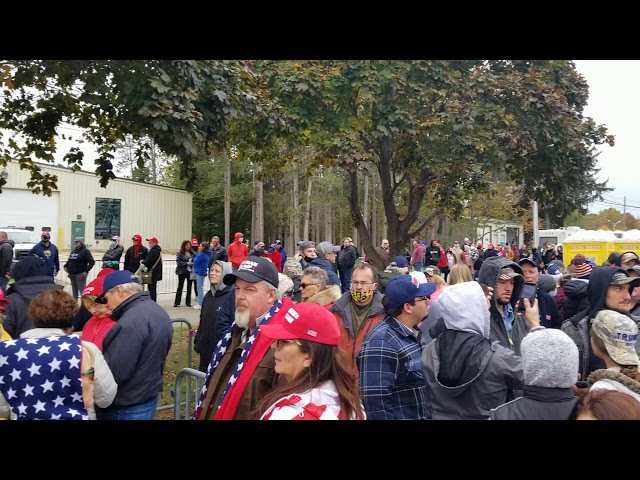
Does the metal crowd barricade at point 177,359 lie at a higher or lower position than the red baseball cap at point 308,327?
lower

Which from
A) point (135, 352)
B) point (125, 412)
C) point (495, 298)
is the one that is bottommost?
point (125, 412)

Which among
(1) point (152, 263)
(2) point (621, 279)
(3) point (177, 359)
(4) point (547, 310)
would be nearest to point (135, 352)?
(2) point (621, 279)

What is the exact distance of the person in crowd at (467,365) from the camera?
10.4ft

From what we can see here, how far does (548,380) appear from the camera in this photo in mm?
2730

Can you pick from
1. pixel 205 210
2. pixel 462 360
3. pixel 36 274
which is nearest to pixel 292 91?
pixel 36 274

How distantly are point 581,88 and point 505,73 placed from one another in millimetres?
2139

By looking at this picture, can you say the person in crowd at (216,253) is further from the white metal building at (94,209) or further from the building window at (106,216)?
the building window at (106,216)

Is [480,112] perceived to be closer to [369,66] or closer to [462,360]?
[369,66]

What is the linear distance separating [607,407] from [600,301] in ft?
8.66

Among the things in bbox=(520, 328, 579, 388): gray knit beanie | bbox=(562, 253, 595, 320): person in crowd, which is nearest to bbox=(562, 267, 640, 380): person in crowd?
bbox=(562, 253, 595, 320): person in crowd

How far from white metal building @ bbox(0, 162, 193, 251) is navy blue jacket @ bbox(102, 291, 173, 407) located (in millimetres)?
34267

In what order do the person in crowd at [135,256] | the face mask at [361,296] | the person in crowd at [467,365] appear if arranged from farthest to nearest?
the person in crowd at [135,256] < the face mask at [361,296] < the person in crowd at [467,365]

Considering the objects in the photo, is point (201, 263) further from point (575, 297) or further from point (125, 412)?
point (125, 412)

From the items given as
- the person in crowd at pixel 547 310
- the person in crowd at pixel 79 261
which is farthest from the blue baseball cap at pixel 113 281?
the person in crowd at pixel 79 261
